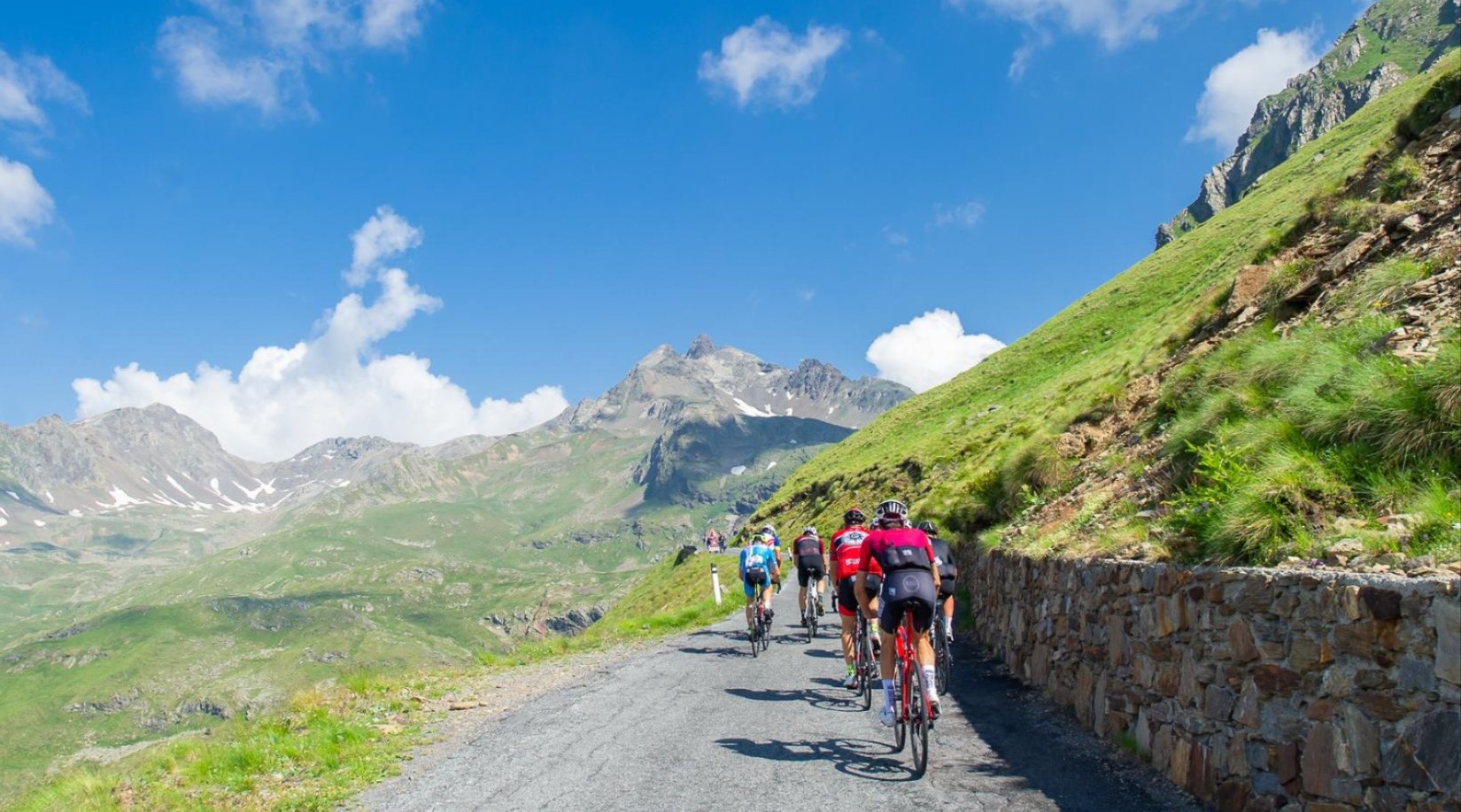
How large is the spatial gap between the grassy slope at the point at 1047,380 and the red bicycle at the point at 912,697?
10.1m

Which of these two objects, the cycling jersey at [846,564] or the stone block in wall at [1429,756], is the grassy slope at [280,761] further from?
the stone block in wall at [1429,756]

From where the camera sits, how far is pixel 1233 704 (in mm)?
6707

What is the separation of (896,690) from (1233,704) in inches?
138

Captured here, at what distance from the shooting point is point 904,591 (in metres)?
9.05

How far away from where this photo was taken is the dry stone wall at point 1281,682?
15.9 feet

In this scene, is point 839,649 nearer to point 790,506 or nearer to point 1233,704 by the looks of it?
point 1233,704

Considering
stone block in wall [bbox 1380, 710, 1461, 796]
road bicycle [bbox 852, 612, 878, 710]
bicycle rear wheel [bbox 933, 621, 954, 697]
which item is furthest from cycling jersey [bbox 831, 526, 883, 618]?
stone block in wall [bbox 1380, 710, 1461, 796]

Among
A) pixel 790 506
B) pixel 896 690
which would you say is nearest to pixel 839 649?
pixel 896 690

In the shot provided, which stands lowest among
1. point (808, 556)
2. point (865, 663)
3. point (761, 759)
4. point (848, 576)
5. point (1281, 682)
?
point (761, 759)

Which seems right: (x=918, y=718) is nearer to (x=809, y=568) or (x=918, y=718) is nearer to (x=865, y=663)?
(x=865, y=663)

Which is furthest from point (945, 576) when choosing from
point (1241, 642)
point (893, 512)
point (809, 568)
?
point (1241, 642)

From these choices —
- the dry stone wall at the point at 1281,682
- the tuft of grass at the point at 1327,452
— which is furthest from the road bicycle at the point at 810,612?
the tuft of grass at the point at 1327,452

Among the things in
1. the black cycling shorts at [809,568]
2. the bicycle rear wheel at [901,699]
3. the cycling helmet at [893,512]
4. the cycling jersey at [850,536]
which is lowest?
the bicycle rear wheel at [901,699]

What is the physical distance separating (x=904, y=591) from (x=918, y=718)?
1319mm
